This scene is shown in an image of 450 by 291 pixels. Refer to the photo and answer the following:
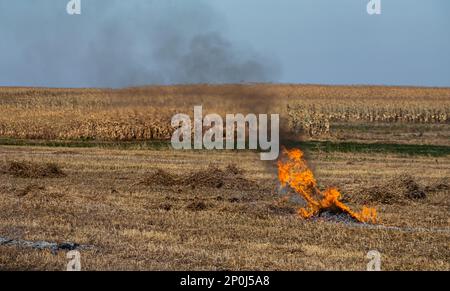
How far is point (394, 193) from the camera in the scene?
25.4 m

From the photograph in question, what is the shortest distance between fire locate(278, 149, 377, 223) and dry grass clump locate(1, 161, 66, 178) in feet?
37.8

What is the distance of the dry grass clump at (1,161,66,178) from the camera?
31.0 metres

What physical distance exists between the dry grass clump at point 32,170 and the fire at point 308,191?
37.8ft

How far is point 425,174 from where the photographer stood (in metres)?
34.2

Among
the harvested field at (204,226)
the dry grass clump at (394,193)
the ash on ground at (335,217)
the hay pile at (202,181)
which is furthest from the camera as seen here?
the hay pile at (202,181)

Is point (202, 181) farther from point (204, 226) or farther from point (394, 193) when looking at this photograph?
point (204, 226)

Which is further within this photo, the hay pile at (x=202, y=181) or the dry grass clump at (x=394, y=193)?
the hay pile at (x=202, y=181)

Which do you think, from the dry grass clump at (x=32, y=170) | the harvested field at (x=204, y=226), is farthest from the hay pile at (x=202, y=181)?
the dry grass clump at (x=32, y=170)

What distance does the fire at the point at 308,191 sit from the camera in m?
21.3

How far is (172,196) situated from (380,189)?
6.86 metres

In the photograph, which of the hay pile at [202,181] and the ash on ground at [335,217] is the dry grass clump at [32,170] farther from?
the ash on ground at [335,217]

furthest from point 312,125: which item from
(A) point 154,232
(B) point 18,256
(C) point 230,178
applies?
(B) point 18,256

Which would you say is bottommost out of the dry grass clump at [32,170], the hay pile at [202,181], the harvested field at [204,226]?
the harvested field at [204,226]
